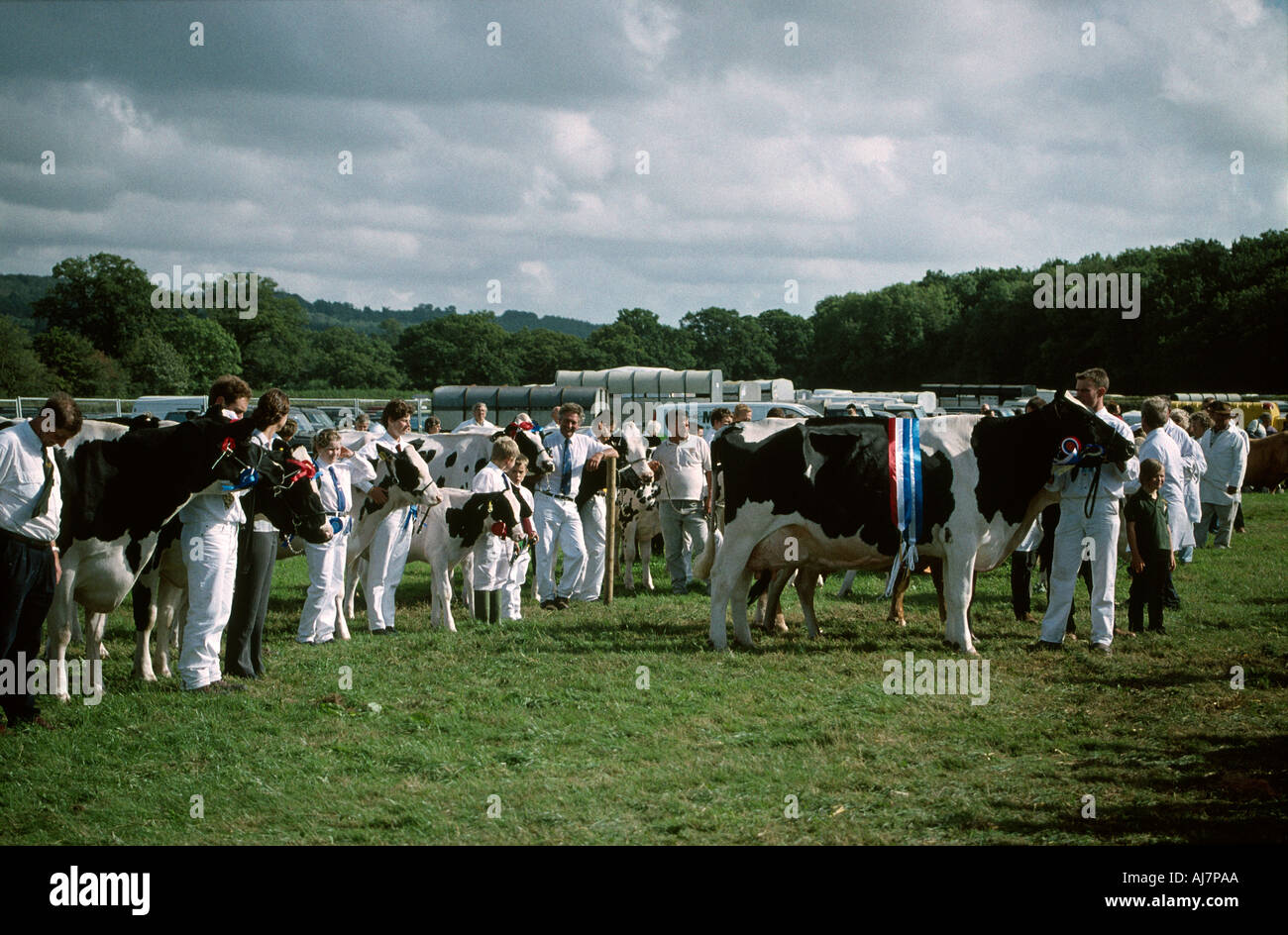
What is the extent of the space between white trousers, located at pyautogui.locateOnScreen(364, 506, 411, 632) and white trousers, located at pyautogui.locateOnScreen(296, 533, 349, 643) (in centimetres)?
54

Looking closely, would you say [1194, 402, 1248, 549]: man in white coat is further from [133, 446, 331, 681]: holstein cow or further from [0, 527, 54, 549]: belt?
[0, 527, 54, 549]: belt

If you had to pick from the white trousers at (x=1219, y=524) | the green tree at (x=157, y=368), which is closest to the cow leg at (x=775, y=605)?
the white trousers at (x=1219, y=524)

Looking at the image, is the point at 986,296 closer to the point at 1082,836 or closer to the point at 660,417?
the point at 660,417

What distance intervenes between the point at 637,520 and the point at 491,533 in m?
3.52

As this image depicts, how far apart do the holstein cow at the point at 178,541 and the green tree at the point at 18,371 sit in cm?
4680

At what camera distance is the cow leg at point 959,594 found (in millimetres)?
9766

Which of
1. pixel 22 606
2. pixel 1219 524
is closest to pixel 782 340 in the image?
pixel 1219 524

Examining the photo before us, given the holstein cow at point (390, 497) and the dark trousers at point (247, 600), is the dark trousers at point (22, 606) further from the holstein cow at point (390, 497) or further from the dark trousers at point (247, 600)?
the holstein cow at point (390, 497)

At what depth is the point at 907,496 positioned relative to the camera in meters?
9.80

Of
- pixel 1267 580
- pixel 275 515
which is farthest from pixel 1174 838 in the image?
→ pixel 1267 580

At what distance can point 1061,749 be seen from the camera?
23.2ft

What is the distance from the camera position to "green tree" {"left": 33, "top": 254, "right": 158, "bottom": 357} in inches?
3342

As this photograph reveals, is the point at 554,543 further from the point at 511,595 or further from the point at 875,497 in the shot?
the point at 875,497

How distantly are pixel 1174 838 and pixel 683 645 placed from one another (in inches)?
211
